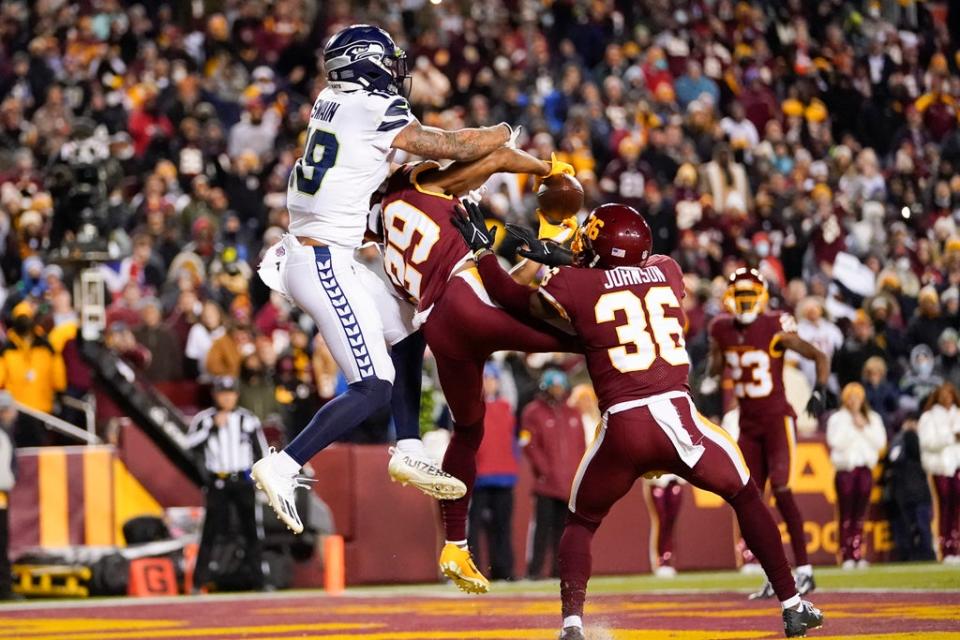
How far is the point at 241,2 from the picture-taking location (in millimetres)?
22500

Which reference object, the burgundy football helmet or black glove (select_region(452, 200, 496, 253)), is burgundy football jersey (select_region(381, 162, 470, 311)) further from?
the burgundy football helmet

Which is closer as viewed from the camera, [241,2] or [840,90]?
[241,2]

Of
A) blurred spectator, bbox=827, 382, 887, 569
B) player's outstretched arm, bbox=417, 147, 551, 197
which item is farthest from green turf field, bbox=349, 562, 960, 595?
player's outstretched arm, bbox=417, 147, 551, 197

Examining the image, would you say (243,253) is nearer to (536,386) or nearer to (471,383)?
(536,386)

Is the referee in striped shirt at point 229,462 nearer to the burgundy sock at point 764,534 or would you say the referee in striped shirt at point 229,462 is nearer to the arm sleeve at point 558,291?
the arm sleeve at point 558,291

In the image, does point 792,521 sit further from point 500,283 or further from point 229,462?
point 229,462

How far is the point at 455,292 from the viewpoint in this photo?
8594 mm

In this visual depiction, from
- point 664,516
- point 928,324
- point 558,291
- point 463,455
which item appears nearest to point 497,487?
point 664,516

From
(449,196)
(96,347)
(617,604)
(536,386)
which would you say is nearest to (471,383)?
(449,196)

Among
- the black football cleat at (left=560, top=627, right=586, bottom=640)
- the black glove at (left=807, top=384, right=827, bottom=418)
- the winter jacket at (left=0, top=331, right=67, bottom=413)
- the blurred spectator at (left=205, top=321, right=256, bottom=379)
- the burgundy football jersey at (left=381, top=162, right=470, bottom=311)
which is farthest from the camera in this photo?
the blurred spectator at (left=205, top=321, right=256, bottom=379)

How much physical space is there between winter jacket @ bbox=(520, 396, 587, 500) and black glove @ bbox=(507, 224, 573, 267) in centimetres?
757

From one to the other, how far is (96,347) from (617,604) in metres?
5.84

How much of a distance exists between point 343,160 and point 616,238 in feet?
4.42

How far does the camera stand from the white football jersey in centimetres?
842
